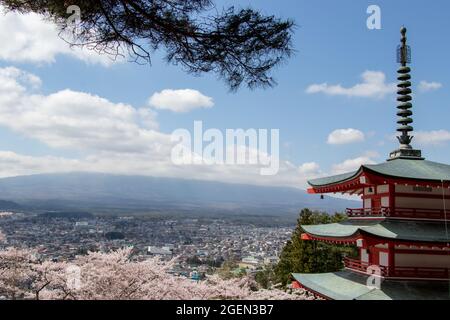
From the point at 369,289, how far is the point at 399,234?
147 cm

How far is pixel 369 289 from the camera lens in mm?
9992

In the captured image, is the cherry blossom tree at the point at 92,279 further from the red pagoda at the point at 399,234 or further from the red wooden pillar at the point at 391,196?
the red wooden pillar at the point at 391,196

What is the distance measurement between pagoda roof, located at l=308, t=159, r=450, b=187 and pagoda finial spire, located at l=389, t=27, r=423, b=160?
1.31 feet

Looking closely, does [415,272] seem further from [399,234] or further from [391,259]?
[399,234]

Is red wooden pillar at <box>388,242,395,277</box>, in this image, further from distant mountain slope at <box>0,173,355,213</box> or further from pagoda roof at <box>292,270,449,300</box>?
distant mountain slope at <box>0,173,355,213</box>

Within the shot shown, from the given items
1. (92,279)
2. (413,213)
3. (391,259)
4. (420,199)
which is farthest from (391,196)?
(92,279)

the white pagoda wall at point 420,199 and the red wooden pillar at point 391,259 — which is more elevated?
the white pagoda wall at point 420,199

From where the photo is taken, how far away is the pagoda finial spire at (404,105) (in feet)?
39.2

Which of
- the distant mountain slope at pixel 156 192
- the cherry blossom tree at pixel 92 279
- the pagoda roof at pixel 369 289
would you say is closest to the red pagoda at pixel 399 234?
the pagoda roof at pixel 369 289

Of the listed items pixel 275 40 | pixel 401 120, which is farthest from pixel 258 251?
pixel 275 40

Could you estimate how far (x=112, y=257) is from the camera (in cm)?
1066

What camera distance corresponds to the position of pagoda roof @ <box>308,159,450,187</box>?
10.1m

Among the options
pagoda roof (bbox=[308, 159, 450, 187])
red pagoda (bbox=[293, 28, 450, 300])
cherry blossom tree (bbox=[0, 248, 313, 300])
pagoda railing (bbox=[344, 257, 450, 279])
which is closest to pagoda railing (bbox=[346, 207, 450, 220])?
red pagoda (bbox=[293, 28, 450, 300])

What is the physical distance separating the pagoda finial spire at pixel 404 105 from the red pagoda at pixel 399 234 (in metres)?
0.25
